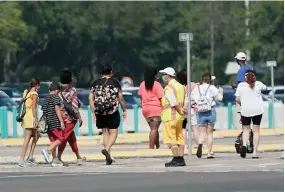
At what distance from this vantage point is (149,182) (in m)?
16.9

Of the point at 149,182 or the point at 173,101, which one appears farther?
the point at 173,101

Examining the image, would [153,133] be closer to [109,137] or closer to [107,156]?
[109,137]

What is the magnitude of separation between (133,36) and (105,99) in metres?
64.8

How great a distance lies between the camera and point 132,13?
84.8 m

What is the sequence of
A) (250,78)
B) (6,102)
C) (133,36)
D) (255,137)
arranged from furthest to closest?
(133,36) → (6,102) → (250,78) → (255,137)

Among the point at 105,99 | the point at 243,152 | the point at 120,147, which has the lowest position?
the point at 120,147

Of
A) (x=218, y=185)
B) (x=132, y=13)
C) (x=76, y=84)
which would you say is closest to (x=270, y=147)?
(x=218, y=185)

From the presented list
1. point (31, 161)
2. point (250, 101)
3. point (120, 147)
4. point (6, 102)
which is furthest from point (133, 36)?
point (31, 161)

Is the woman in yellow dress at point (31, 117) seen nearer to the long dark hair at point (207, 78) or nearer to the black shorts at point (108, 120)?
the black shorts at point (108, 120)

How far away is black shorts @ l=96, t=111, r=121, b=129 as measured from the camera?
21000mm

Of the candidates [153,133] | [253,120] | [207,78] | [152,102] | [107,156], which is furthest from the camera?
[152,102]

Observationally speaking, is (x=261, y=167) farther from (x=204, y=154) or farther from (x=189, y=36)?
(x=204, y=154)

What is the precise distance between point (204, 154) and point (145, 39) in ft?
212

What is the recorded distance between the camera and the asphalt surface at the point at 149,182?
1568cm
